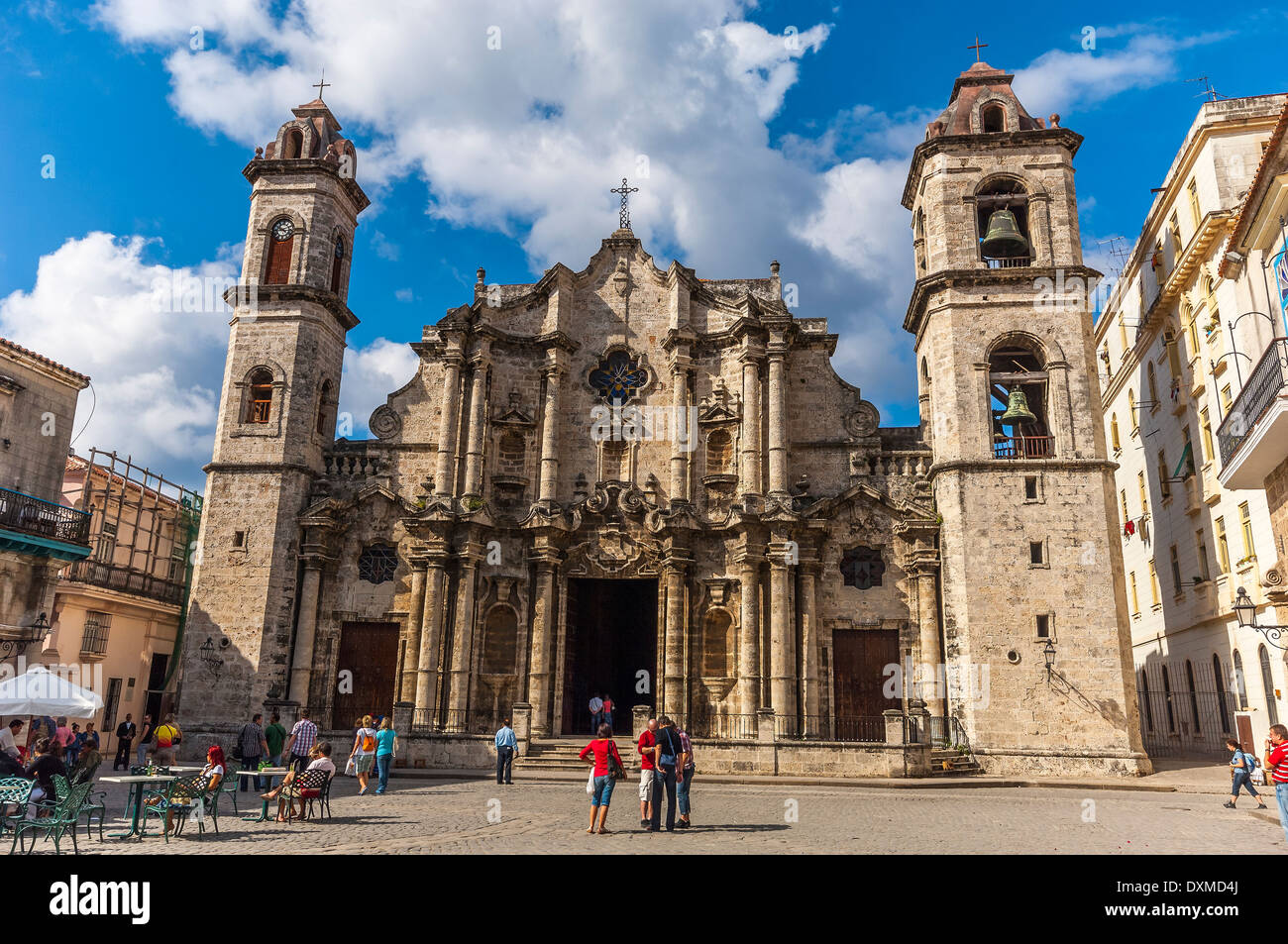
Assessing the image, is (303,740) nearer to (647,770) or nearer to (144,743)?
(647,770)

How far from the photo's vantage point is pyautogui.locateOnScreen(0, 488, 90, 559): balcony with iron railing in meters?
23.1

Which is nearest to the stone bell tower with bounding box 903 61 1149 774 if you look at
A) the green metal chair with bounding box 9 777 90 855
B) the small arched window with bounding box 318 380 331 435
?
the small arched window with bounding box 318 380 331 435

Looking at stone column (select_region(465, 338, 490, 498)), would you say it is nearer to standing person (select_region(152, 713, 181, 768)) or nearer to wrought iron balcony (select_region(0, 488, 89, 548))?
standing person (select_region(152, 713, 181, 768))

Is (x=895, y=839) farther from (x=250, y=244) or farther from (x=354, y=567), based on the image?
(x=250, y=244)

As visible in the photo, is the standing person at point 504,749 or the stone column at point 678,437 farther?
the stone column at point 678,437

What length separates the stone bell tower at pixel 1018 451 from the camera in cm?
2189

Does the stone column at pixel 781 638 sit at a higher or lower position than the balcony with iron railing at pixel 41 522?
lower

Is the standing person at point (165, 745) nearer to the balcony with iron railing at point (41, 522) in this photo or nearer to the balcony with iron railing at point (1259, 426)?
the balcony with iron railing at point (41, 522)

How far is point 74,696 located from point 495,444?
13.0 m

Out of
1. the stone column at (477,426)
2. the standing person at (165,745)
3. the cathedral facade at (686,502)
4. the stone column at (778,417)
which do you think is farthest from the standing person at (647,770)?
the stone column at (477,426)

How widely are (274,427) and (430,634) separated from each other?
7522 mm

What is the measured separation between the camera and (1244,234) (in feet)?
51.6

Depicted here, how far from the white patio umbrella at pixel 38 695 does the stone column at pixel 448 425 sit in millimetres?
10860

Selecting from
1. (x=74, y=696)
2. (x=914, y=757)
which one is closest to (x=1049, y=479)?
(x=914, y=757)
